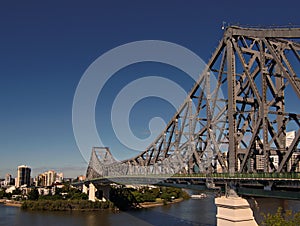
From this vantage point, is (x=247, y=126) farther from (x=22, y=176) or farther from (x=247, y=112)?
(x=22, y=176)

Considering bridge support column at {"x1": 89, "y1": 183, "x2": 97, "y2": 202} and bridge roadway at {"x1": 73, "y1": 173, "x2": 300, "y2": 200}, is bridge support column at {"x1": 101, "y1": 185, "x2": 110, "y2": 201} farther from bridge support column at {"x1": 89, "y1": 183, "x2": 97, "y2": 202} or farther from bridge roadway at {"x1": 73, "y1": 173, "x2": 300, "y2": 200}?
bridge roadway at {"x1": 73, "y1": 173, "x2": 300, "y2": 200}

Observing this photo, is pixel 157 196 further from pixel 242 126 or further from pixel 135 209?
pixel 242 126

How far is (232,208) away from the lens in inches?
672

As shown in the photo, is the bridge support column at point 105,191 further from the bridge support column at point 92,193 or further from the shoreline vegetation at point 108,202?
the bridge support column at point 92,193

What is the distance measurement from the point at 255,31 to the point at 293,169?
760 centimetres

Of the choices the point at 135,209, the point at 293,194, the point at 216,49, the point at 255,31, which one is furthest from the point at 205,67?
the point at 135,209

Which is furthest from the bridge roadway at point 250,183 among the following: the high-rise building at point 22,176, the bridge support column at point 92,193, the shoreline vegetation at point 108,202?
the high-rise building at point 22,176

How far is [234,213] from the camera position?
1678cm

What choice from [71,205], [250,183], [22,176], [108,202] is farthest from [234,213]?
[22,176]

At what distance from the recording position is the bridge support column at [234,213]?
16.5 meters

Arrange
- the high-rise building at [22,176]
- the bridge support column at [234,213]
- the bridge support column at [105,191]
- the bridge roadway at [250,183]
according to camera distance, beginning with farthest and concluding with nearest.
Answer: the high-rise building at [22,176] → the bridge support column at [105,191] → the bridge support column at [234,213] → the bridge roadway at [250,183]

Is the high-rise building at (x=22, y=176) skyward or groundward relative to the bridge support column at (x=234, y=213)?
groundward

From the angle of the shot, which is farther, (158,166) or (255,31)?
(158,166)

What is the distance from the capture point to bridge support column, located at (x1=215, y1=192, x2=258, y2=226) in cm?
1655
